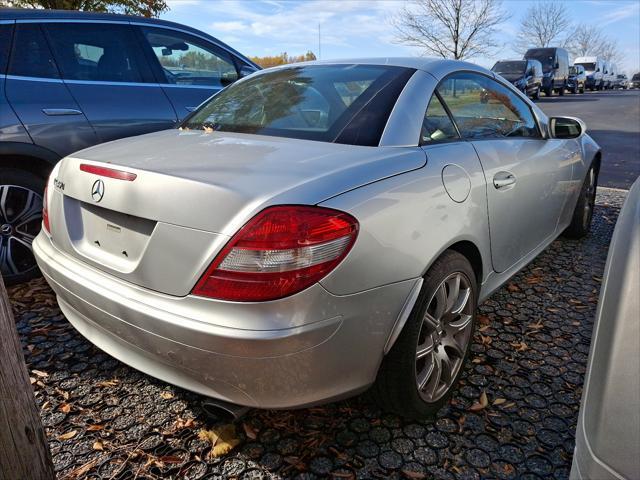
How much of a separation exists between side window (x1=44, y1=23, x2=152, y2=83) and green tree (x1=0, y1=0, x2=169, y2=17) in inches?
495

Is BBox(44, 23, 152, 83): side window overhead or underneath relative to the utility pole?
overhead

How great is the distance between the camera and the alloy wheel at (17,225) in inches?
129

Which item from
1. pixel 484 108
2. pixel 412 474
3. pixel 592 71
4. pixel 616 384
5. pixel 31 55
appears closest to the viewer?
pixel 616 384

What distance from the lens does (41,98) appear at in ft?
10.7

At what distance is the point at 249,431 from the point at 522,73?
23.2 meters

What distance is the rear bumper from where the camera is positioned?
4.96ft

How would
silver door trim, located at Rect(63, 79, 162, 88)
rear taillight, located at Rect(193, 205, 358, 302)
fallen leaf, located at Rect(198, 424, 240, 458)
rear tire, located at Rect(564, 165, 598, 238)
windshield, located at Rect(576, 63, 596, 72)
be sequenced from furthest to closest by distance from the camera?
1. windshield, located at Rect(576, 63, 596, 72)
2. rear tire, located at Rect(564, 165, 598, 238)
3. silver door trim, located at Rect(63, 79, 162, 88)
4. fallen leaf, located at Rect(198, 424, 240, 458)
5. rear taillight, located at Rect(193, 205, 358, 302)

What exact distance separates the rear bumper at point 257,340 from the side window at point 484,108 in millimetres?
1214

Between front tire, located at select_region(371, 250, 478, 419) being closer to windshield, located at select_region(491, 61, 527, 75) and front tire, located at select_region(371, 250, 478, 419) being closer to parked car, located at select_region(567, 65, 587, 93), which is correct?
windshield, located at select_region(491, 61, 527, 75)

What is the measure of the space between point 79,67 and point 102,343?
8.01ft

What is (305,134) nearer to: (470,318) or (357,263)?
(357,263)

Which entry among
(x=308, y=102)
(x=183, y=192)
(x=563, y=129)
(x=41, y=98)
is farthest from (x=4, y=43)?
(x=563, y=129)

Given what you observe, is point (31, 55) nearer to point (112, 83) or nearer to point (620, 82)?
point (112, 83)

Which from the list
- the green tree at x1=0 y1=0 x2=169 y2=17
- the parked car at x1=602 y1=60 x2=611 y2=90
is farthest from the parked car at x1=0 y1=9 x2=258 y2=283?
the parked car at x1=602 y1=60 x2=611 y2=90
